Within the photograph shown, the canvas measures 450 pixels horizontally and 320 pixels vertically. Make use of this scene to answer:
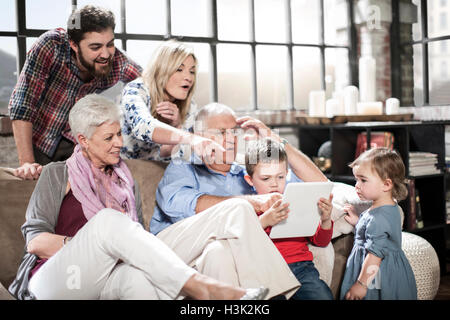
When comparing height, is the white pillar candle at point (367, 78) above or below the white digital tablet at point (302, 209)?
above

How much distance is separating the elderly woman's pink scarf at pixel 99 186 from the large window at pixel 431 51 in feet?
9.09

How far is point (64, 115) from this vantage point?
232 centimetres

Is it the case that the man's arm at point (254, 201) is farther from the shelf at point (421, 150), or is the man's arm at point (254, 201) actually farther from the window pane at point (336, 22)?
A: the window pane at point (336, 22)

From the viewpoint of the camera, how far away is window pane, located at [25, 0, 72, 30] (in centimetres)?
288

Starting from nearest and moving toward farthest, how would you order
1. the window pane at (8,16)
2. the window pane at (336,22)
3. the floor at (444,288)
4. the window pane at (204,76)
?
the floor at (444,288) → the window pane at (8,16) → the window pane at (204,76) → the window pane at (336,22)

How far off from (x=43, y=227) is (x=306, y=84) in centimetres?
275

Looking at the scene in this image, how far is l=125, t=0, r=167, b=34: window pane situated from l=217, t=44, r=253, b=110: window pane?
470mm

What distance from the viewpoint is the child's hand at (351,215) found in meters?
2.05

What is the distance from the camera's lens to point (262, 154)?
6.35 feet

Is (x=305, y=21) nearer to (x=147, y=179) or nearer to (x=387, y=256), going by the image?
(x=147, y=179)

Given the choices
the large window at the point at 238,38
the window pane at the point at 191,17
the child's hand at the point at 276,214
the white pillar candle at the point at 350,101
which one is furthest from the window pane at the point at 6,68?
the white pillar candle at the point at 350,101
